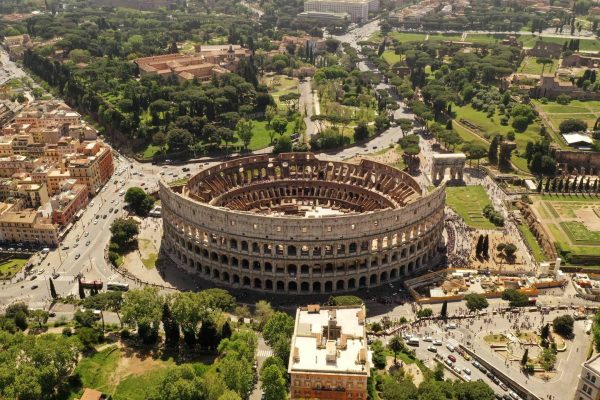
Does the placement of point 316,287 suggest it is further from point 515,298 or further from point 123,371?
point 123,371

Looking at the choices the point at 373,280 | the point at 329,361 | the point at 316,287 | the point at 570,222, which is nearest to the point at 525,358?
the point at 329,361

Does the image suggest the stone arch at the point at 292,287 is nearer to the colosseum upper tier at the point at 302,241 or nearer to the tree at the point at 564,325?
the colosseum upper tier at the point at 302,241

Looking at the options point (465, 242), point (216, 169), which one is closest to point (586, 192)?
point (465, 242)

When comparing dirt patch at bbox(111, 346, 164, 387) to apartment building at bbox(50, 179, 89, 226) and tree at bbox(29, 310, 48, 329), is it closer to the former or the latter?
tree at bbox(29, 310, 48, 329)

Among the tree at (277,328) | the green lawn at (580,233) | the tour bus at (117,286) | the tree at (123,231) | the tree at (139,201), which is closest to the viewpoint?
the tree at (277,328)

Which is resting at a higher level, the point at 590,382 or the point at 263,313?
the point at 590,382

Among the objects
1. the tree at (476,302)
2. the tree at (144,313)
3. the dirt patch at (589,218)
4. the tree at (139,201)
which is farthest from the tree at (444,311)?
the tree at (139,201)
